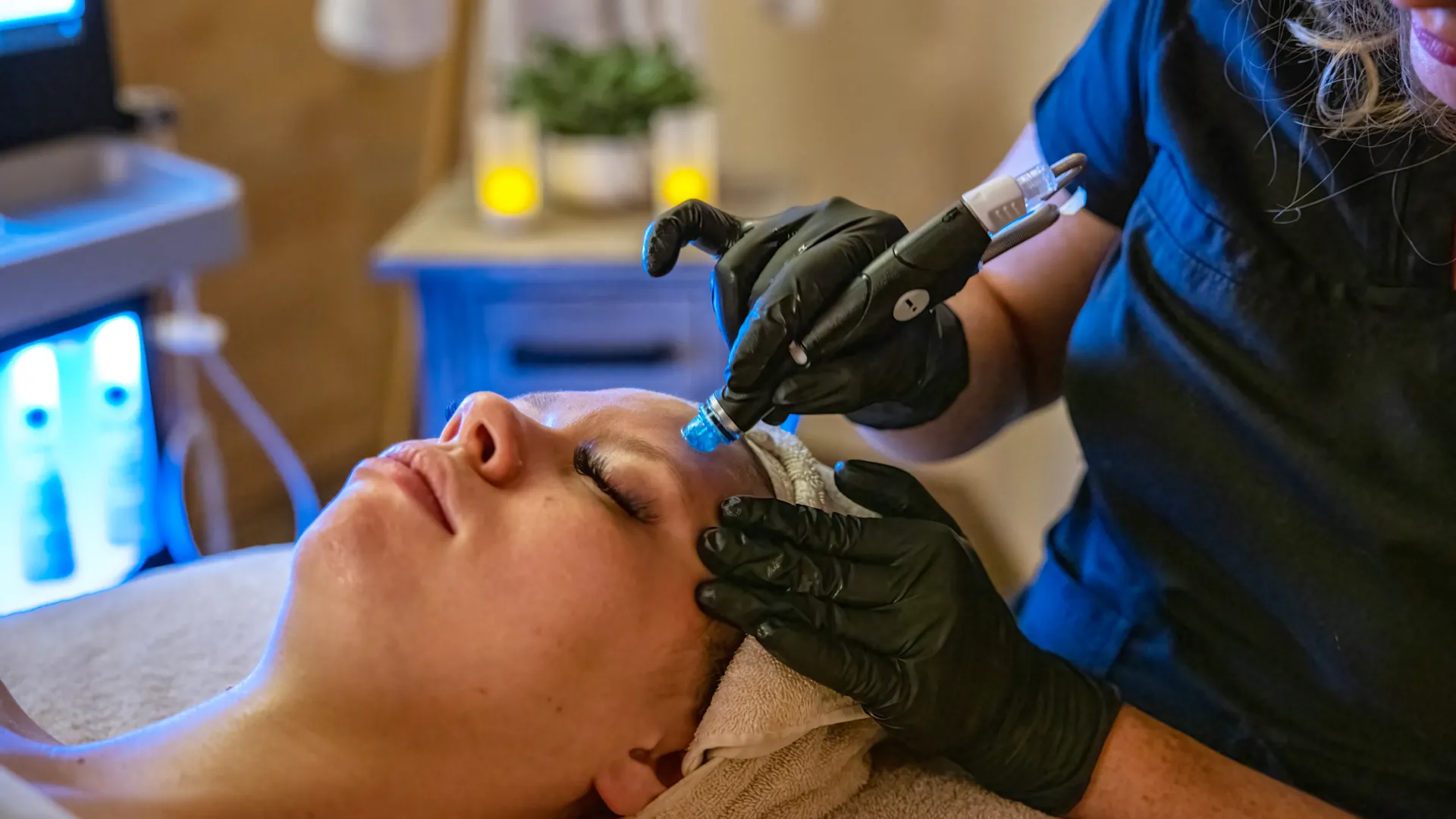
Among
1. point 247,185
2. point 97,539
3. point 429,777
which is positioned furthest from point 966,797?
point 247,185

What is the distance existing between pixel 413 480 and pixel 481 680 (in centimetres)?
15

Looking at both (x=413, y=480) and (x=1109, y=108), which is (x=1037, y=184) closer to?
(x=1109, y=108)

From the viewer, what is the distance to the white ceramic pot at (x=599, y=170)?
6.95 feet

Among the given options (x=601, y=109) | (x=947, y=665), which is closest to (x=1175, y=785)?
(x=947, y=665)

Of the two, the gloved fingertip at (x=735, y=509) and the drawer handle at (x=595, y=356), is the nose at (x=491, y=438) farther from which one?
the drawer handle at (x=595, y=356)

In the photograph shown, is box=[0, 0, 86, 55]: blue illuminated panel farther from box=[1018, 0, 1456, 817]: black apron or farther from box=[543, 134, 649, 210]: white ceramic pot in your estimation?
box=[1018, 0, 1456, 817]: black apron

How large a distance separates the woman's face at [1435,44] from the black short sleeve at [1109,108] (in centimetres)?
22

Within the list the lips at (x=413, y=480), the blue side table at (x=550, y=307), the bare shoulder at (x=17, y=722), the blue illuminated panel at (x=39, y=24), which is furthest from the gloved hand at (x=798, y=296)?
the blue side table at (x=550, y=307)

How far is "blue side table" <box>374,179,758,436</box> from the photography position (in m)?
2.03

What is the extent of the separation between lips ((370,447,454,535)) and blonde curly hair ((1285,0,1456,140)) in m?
0.70

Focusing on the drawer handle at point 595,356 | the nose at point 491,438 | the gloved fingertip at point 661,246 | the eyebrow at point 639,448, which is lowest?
the drawer handle at point 595,356

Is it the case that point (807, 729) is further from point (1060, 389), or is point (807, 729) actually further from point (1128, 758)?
point (1060, 389)

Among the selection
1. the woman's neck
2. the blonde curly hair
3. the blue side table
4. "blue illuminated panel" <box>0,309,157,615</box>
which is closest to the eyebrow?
the woman's neck

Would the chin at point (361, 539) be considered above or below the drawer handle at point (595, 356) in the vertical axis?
above
